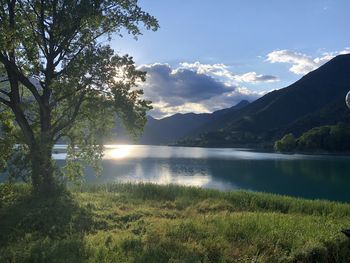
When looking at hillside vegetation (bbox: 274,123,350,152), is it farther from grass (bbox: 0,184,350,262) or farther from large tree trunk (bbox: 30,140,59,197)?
grass (bbox: 0,184,350,262)

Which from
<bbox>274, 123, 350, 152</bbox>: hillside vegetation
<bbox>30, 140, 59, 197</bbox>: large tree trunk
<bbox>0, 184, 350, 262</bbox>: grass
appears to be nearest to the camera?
<bbox>0, 184, 350, 262</bbox>: grass

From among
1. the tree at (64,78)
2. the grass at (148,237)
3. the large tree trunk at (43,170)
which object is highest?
the tree at (64,78)

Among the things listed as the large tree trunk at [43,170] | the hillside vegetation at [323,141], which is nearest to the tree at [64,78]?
the large tree trunk at [43,170]

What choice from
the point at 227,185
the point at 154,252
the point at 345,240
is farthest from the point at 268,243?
the point at 227,185

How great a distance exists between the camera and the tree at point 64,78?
2130 cm

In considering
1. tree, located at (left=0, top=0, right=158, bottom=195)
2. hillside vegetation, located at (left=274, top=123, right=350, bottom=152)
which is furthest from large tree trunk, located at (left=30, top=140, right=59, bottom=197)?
hillside vegetation, located at (left=274, top=123, right=350, bottom=152)

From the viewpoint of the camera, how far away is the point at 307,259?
10641mm

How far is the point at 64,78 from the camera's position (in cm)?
2262

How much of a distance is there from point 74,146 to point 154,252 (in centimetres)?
1606

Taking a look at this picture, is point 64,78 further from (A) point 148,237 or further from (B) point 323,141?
(B) point 323,141

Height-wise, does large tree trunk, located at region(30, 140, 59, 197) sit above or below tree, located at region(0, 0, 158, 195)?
below

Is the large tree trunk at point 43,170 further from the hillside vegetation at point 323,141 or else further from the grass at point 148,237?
the hillside vegetation at point 323,141

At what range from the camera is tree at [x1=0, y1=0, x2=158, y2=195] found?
21.3m

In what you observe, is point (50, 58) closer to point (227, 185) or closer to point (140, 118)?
point (140, 118)
